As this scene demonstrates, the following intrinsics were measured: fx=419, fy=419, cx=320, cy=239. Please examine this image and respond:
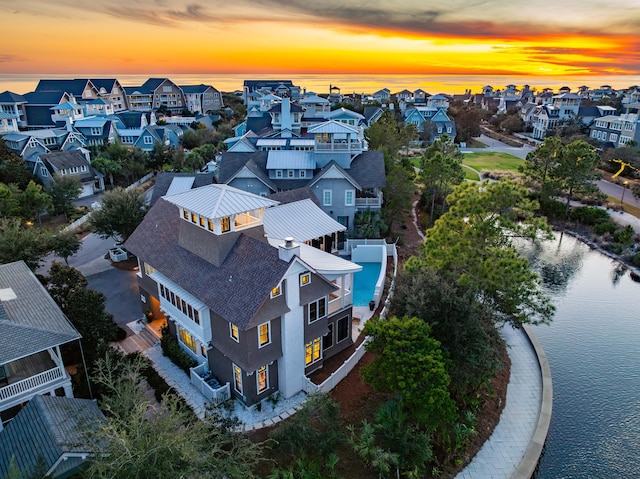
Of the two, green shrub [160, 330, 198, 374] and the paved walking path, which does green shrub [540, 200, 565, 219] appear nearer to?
the paved walking path

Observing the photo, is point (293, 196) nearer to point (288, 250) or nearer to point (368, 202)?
point (368, 202)

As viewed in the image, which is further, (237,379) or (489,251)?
(489,251)

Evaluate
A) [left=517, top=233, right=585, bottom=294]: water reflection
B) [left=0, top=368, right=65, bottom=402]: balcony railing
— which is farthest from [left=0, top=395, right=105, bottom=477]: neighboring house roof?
[left=517, top=233, right=585, bottom=294]: water reflection

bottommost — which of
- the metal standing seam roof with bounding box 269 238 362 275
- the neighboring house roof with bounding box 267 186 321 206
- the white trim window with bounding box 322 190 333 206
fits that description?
the white trim window with bounding box 322 190 333 206

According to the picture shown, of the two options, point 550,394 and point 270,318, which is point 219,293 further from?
point 550,394

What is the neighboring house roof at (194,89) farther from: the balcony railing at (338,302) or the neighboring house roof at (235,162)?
the balcony railing at (338,302)

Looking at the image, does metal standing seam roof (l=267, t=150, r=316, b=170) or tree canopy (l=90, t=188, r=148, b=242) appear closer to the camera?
tree canopy (l=90, t=188, r=148, b=242)

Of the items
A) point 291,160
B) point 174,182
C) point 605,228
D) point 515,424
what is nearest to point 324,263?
point 515,424
